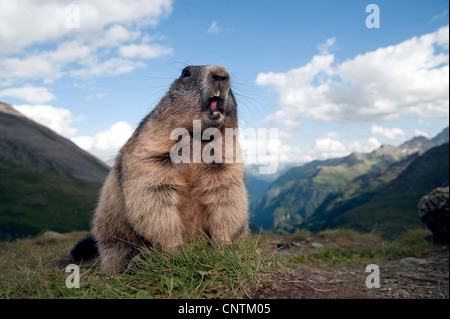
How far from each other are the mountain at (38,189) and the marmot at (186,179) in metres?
112

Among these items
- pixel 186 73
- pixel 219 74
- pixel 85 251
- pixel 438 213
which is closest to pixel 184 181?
pixel 219 74

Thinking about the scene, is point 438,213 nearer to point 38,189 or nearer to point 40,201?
point 40,201

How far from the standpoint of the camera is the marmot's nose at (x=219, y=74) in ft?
19.7

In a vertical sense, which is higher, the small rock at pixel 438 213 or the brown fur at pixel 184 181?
the brown fur at pixel 184 181

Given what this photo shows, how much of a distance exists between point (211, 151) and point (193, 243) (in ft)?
5.40

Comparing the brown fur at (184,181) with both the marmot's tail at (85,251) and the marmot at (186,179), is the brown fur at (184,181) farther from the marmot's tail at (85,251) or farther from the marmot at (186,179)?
the marmot's tail at (85,251)

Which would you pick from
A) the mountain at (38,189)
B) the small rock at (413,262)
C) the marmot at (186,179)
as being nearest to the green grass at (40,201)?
the mountain at (38,189)

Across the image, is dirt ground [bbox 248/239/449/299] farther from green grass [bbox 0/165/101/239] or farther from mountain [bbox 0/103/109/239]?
green grass [bbox 0/165/101/239]

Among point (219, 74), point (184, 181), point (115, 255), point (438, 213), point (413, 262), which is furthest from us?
point (438, 213)

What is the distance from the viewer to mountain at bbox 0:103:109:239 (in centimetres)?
12525

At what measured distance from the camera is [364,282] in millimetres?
8266

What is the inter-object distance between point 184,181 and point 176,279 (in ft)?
5.98
